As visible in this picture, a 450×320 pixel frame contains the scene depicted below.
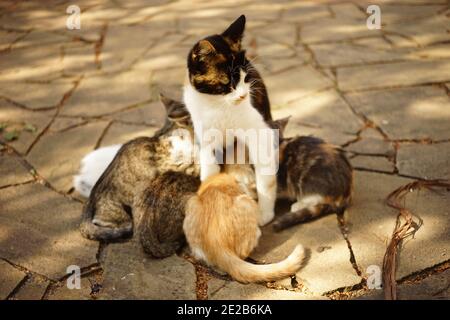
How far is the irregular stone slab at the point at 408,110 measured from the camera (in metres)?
3.60

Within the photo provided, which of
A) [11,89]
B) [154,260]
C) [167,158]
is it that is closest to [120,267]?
[154,260]

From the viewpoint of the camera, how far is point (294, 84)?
4.41 meters

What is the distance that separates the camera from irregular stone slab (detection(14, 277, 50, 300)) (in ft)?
8.20

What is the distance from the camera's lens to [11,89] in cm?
474

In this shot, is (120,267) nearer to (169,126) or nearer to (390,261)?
(169,126)

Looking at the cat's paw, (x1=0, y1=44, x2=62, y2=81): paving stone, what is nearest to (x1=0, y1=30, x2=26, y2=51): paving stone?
(x1=0, y1=44, x2=62, y2=81): paving stone

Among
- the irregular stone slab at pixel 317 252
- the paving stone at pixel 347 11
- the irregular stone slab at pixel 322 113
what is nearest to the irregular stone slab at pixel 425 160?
the irregular stone slab at pixel 322 113

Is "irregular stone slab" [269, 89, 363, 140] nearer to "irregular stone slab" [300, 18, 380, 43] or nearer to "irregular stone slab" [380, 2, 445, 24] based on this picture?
"irregular stone slab" [300, 18, 380, 43]

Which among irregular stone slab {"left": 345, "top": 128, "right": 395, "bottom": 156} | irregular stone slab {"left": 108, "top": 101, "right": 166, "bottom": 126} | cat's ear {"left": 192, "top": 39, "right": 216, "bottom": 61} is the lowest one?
irregular stone slab {"left": 345, "top": 128, "right": 395, "bottom": 156}

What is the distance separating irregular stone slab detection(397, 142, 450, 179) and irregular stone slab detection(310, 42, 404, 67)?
4.93ft

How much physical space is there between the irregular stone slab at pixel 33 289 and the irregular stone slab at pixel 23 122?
1561 millimetres

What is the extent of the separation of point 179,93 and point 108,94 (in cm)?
76

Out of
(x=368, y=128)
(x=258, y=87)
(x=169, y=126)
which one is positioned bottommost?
(x=368, y=128)
